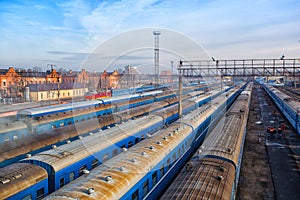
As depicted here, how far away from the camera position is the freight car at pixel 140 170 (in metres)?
8.67

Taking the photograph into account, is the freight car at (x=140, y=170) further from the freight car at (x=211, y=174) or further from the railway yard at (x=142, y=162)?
the freight car at (x=211, y=174)

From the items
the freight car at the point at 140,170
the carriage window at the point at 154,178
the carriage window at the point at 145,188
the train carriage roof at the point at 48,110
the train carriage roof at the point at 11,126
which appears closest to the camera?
the freight car at the point at 140,170

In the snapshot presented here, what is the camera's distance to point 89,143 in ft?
45.1

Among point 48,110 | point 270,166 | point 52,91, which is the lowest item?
point 270,166

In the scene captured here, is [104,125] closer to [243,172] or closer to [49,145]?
[49,145]

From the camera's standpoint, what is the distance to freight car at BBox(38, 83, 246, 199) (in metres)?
8.67

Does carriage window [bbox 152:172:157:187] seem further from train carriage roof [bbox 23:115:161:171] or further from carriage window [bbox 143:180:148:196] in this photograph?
train carriage roof [bbox 23:115:161:171]

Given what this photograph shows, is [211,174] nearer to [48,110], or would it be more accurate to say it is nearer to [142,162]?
[142,162]

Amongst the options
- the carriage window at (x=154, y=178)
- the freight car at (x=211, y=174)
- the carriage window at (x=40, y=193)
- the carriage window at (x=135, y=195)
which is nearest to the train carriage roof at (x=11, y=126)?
the carriage window at (x=40, y=193)

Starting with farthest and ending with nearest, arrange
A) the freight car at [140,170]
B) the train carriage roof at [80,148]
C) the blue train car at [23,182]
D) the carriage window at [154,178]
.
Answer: the carriage window at [154,178], the train carriage roof at [80,148], the blue train car at [23,182], the freight car at [140,170]

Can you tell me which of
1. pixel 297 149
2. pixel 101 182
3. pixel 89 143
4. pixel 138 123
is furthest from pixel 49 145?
pixel 297 149

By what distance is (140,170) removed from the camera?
35.0 feet

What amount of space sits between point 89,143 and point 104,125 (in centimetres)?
701

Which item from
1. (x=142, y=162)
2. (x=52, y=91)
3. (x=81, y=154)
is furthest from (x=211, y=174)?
(x=52, y=91)
